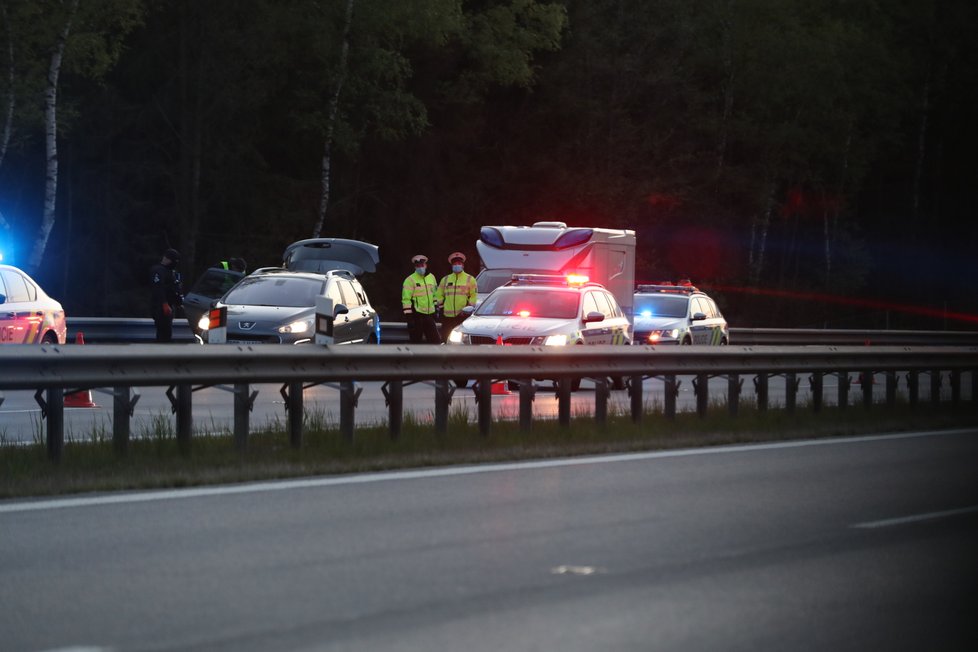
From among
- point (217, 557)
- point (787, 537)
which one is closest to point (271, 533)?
point (217, 557)

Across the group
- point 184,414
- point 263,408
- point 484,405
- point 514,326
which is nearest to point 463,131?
point 514,326

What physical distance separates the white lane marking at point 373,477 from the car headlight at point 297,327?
9.22 m

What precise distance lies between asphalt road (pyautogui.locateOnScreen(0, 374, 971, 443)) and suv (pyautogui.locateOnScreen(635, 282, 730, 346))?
6.40ft

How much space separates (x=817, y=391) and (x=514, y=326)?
17.6 feet

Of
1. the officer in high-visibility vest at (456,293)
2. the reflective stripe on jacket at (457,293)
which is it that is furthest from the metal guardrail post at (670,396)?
the reflective stripe on jacket at (457,293)

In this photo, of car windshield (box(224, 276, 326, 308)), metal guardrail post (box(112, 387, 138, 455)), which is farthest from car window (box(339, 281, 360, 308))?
metal guardrail post (box(112, 387, 138, 455))

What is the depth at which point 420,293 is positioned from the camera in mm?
28500

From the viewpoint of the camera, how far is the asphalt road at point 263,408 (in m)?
15.5

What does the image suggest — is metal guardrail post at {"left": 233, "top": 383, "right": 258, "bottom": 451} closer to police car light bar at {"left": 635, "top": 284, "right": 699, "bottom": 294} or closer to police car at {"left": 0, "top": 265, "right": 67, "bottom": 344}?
police car at {"left": 0, "top": 265, "right": 67, "bottom": 344}

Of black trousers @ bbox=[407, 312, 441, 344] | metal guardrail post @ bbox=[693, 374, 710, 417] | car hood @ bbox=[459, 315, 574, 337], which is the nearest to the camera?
metal guardrail post @ bbox=[693, 374, 710, 417]

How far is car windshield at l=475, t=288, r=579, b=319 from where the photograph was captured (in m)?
→ 24.8

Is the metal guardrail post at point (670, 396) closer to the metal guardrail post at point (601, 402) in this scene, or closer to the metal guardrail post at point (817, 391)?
the metal guardrail post at point (601, 402)

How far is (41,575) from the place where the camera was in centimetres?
795

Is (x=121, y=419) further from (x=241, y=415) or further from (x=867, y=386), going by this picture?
(x=867, y=386)
